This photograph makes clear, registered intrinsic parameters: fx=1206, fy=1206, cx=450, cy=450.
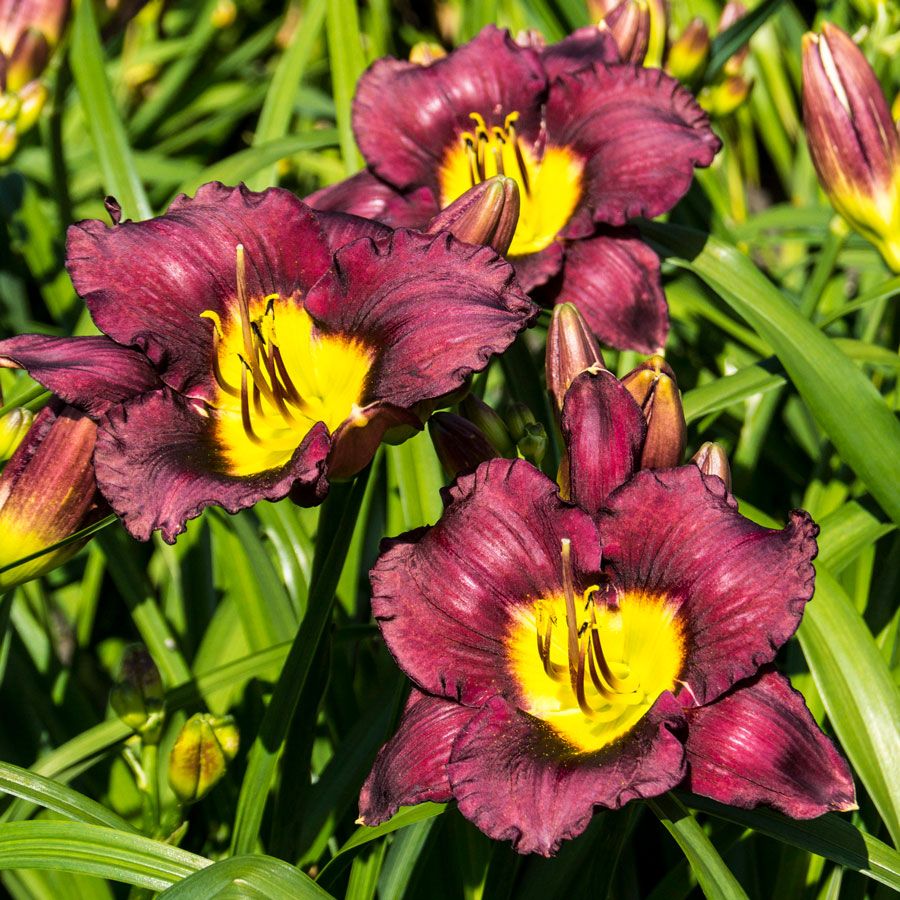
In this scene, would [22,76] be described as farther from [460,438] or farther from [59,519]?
[460,438]

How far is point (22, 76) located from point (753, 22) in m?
1.01

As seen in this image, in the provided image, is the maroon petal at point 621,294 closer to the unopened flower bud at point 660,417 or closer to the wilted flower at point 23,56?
the unopened flower bud at point 660,417

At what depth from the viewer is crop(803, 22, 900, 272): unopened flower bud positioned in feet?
4.43

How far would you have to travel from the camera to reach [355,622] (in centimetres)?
148

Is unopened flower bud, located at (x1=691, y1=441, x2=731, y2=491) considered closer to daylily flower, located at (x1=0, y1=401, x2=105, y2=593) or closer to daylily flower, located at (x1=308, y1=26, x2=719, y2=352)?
daylily flower, located at (x1=308, y1=26, x2=719, y2=352)

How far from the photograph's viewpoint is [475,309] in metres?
0.93

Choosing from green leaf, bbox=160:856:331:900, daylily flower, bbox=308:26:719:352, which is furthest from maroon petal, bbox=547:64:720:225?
green leaf, bbox=160:856:331:900

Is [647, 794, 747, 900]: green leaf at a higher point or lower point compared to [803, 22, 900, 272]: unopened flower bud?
lower

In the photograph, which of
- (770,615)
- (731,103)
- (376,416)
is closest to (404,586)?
(376,416)

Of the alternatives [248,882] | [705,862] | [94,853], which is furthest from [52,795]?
[705,862]

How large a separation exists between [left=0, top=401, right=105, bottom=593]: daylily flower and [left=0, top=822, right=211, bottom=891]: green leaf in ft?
0.74

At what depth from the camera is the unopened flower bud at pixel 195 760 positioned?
1.12m

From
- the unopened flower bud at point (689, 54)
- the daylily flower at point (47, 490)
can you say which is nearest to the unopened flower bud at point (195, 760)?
the daylily flower at point (47, 490)

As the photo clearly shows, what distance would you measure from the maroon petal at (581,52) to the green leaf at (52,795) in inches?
36.8
